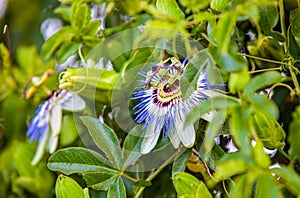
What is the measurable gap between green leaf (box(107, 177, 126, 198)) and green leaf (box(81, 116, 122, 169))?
0.09 ft

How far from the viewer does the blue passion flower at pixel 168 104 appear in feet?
1.83

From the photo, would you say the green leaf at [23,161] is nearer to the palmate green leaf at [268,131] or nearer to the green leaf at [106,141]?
the green leaf at [106,141]

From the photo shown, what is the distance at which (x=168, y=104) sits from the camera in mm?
578

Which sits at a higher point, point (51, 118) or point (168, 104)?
point (168, 104)

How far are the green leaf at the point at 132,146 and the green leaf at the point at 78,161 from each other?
0.02m

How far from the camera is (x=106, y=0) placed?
730mm

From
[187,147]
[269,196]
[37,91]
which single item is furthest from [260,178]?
[37,91]

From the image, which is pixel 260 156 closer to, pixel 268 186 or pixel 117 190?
pixel 268 186

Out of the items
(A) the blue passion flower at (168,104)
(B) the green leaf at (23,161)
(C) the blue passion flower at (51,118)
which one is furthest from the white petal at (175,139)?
(B) the green leaf at (23,161)

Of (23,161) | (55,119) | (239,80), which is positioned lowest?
(23,161)

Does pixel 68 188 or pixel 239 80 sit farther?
pixel 68 188

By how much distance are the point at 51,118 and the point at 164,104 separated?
0.23 meters

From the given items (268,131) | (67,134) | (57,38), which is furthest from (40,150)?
(268,131)

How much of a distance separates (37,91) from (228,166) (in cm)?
50
